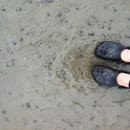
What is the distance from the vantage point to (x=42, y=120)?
1.96m

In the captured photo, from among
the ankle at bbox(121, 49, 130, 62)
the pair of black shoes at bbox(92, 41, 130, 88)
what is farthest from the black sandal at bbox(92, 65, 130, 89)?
the ankle at bbox(121, 49, 130, 62)

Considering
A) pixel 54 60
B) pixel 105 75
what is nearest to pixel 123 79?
pixel 105 75

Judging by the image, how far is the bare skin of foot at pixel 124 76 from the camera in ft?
6.07

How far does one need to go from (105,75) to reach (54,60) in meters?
0.42

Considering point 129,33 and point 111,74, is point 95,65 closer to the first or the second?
point 111,74

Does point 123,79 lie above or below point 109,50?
below

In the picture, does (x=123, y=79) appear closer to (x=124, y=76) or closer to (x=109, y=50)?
(x=124, y=76)

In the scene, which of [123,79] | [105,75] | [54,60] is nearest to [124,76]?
[123,79]

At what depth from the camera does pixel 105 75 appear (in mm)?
1932

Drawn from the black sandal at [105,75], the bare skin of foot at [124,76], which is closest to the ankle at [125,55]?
the bare skin of foot at [124,76]

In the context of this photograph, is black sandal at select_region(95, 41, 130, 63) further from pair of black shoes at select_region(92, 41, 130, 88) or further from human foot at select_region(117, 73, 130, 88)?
human foot at select_region(117, 73, 130, 88)

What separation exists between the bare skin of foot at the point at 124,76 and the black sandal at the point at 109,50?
4 cm

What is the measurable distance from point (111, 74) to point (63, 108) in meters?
0.47

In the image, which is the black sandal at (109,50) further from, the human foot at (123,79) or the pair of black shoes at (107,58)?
the human foot at (123,79)
